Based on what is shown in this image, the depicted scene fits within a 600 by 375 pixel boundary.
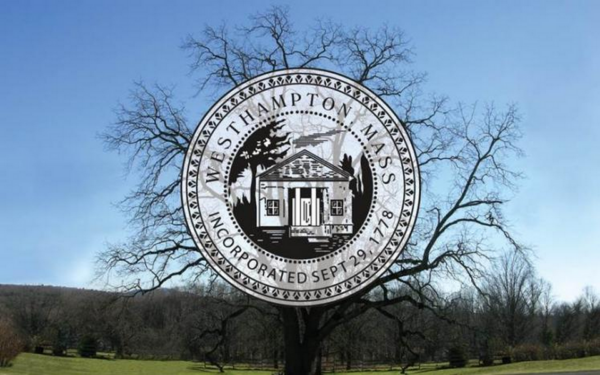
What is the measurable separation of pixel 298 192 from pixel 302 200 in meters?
0.28

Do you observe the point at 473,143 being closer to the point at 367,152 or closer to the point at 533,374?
the point at 367,152

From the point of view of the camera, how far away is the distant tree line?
36.4 metres

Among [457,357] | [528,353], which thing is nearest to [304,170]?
[528,353]

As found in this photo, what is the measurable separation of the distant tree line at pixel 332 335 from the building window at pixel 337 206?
29.2 ft

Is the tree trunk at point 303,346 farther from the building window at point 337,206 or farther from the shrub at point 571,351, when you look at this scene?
the shrub at point 571,351

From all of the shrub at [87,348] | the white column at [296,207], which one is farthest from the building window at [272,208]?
the shrub at [87,348]

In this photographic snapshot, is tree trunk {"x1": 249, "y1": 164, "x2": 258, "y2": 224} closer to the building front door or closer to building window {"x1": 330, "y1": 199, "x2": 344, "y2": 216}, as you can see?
the building front door

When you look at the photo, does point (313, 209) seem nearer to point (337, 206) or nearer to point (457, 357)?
point (337, 206)

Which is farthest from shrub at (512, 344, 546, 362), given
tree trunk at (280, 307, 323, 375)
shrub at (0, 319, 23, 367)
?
shrub at (0, 319, 23, 367)

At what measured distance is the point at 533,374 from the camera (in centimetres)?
3778

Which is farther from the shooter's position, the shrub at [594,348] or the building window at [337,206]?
the shrub at [594,348]

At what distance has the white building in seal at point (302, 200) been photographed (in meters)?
14.4

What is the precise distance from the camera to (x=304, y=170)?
576 inches

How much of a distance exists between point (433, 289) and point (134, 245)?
11.4m
